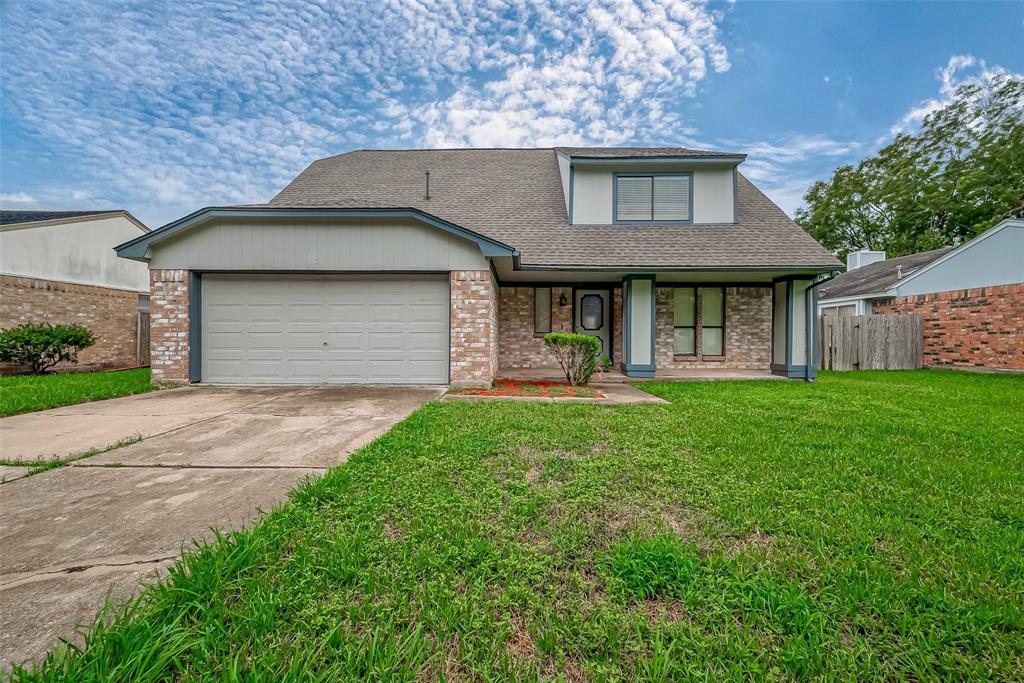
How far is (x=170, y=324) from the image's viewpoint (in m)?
7.68

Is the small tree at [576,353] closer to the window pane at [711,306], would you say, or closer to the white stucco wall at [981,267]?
the window pane at [711,306]

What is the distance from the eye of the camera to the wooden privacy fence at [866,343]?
11656 millimetres

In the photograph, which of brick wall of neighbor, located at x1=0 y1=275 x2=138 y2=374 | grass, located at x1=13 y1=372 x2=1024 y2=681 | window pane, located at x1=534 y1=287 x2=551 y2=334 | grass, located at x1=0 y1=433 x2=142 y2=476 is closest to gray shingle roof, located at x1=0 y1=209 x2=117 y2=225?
brick wall of neighbor, located at x1=0 y1=275 x2=138 y2=374

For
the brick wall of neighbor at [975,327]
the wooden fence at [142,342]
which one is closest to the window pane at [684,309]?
the brick wall of neighbor at [975,327]

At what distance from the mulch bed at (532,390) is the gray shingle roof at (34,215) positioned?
13.9 metres

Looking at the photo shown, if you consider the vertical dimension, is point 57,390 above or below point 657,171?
below

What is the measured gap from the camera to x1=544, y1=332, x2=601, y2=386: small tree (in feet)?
25.5

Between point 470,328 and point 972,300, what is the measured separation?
1447cm

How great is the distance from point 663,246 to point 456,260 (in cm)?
531

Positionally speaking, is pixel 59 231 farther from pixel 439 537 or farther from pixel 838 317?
pixel 838 317

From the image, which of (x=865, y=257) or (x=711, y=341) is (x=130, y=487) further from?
(x=865, y=257)

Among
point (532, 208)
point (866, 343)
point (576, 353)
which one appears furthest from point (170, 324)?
point (866, 343)

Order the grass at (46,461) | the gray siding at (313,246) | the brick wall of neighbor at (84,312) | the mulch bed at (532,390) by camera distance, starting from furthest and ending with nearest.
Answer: the brick wall of neighbor at (84,312) → the gray siding at (313,246) → the mulch bed at (532,390) → the grass at (46,461)

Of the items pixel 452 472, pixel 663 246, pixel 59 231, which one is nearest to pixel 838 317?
pixel 663 246
